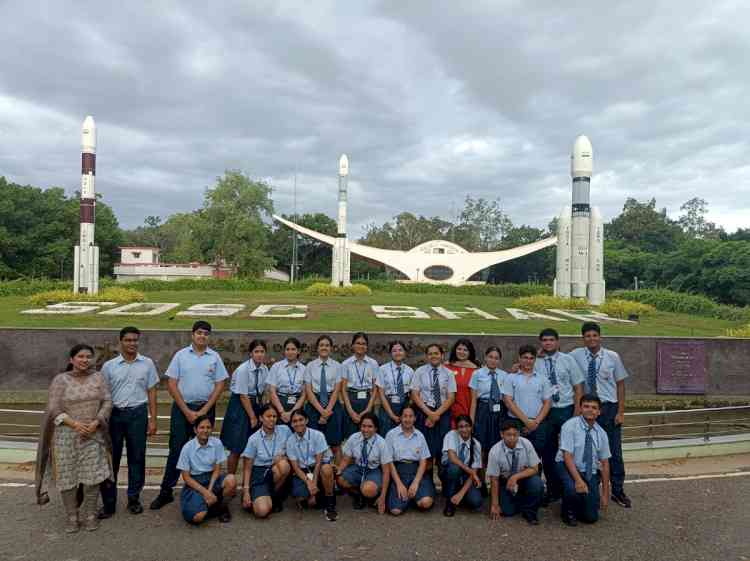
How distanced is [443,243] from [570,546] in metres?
45.1

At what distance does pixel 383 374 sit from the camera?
5.74m

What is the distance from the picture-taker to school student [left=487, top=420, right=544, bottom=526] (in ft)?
15.8

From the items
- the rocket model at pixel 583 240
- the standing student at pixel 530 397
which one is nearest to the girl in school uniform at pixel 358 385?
the standing student at pixel 530 397

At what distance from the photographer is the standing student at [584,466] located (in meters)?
4.74

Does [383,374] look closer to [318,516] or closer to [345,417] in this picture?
[345,417]

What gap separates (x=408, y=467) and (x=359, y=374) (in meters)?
1.10

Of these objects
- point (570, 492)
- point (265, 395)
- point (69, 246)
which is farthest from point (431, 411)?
point (69, 246)

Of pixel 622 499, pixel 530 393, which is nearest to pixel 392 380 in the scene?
pixel 530 393

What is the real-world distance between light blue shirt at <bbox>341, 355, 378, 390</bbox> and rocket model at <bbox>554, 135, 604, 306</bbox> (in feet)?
67.9

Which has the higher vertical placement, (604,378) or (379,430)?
(604,378)

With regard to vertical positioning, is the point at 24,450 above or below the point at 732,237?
below

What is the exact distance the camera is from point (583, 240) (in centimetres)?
2450

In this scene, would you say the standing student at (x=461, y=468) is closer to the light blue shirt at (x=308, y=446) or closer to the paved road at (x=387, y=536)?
the paved road at (x=387, y=536)

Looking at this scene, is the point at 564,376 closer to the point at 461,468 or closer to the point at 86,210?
the point at 461,468
